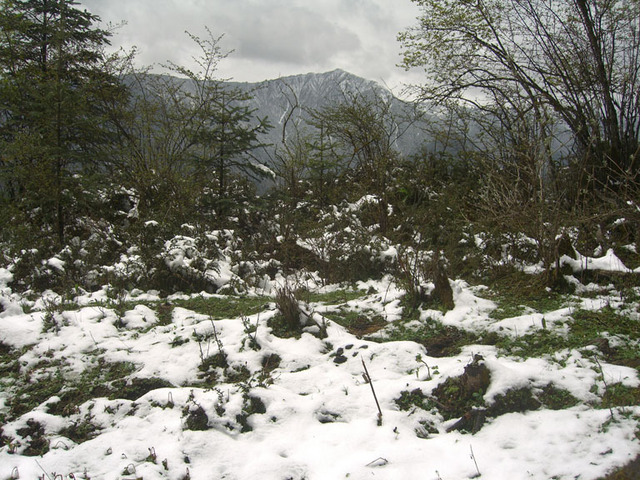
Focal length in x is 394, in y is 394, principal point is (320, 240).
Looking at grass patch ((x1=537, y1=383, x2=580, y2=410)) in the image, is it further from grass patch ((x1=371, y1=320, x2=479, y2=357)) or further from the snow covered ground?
grass patch ((x1=371, y1=320, x2=479, y2=357))

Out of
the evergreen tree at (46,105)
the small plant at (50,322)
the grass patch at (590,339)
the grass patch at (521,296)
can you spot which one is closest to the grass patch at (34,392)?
the small plant at (50,322)

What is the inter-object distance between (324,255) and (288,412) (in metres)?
4.46

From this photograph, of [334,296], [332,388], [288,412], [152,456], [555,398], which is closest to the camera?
[152,456]

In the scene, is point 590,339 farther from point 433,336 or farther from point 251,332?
point 251,332

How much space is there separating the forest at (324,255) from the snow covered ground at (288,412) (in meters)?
0.02

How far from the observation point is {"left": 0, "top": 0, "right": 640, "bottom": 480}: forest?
273 cm

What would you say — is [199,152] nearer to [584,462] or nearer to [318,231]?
[318,231]

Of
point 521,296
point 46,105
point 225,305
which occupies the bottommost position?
point 225,305

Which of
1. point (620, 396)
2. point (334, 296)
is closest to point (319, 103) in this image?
point (334, 296)

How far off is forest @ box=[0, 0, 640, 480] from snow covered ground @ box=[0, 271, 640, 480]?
0.02 metres

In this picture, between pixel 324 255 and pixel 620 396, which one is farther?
pixel 324 255

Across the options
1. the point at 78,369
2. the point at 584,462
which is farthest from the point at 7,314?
the point at 584,462

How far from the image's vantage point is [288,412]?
2883 mm

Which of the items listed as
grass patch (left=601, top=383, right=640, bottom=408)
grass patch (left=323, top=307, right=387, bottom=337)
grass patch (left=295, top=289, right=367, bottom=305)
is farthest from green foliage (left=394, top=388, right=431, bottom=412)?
grass patch (left=295, top=289, right=367, bottom=305)
